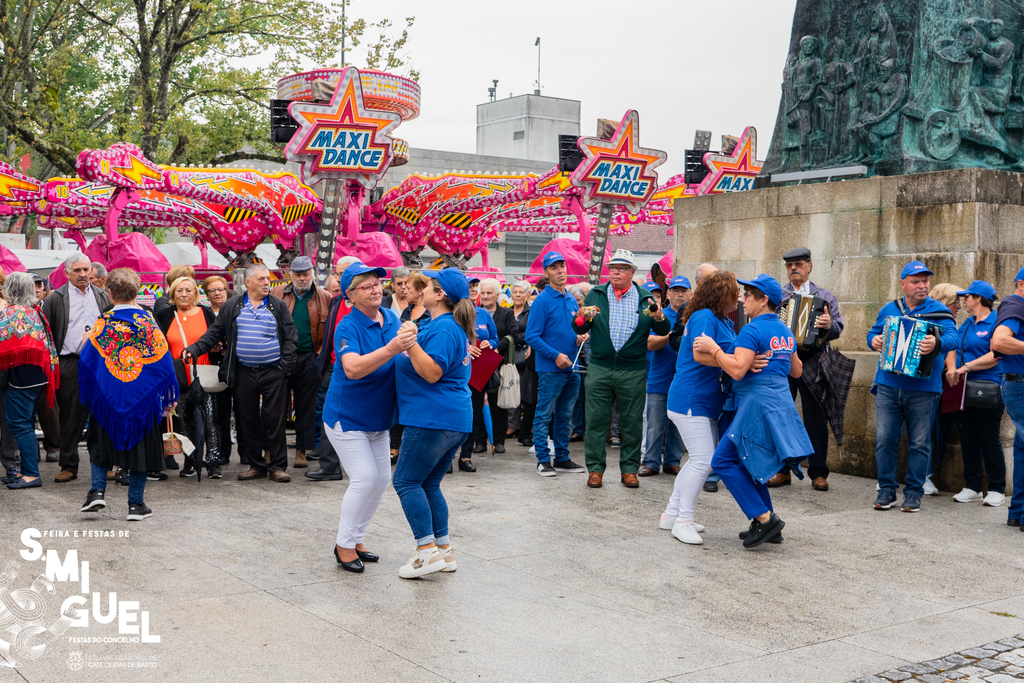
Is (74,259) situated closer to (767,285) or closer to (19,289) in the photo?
(19,289)

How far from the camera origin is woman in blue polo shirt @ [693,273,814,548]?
5.82m

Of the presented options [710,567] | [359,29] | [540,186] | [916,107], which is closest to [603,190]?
[540,186]

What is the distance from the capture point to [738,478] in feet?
19.6

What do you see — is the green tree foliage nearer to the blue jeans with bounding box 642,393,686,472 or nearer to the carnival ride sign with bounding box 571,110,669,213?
the carnival ride sign with bounding box 571,110,669,213

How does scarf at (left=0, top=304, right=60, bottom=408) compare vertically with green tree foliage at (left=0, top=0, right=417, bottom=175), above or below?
below

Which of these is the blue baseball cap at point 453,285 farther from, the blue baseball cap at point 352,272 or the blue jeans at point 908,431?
the blue jeans at point 908,431

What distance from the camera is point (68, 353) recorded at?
8.30 meters

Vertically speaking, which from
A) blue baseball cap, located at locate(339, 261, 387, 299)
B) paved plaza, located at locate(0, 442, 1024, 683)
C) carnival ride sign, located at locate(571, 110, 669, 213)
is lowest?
paved plaza, located at locate(0, 442, 1024, 683)

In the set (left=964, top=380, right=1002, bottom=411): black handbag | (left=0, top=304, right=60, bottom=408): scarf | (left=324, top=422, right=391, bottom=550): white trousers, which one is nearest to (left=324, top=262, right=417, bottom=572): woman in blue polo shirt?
(left=324, top=422, right=391, bottom=550): white trousers

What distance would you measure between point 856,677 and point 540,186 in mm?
17246

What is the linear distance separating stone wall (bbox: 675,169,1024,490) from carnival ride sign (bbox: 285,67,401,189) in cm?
779

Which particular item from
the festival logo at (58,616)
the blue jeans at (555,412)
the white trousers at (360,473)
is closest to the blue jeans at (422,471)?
the white trousers at (360,473)

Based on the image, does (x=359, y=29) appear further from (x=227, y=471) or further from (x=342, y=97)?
(x=227, y=471)

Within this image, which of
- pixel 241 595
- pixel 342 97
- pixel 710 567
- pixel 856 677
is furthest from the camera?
pixel 342 97
